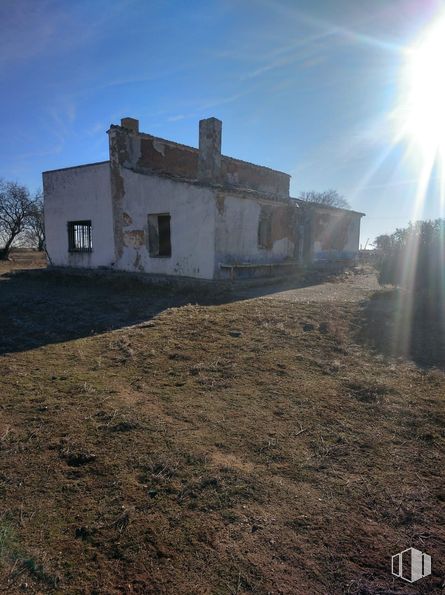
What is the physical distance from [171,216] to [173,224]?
29cm

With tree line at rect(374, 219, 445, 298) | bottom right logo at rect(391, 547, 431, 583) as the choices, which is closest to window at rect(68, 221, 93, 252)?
tree line at rect(374, 219, 445, 298)

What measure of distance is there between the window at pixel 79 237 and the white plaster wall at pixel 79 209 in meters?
0.20

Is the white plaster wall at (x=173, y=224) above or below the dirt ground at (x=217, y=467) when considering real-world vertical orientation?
above

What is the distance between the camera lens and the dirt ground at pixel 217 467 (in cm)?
216

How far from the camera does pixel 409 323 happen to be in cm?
797

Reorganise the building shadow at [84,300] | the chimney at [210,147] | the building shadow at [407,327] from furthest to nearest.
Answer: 1. the chimney at [210,147]
2. the building shadow at [84,300]
3. the building shadow at [407,327]

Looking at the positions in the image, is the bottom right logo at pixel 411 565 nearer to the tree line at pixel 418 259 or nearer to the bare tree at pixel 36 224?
the tree line at pixel 418 259

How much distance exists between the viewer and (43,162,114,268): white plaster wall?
15.0 m

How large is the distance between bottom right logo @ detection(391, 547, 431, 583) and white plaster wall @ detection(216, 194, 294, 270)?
10272 mm

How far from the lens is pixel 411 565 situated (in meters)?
2.22

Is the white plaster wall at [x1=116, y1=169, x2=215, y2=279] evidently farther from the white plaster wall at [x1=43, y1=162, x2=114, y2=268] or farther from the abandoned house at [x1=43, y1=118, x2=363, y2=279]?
the white plaster wall at [x1=43, y1=162, x2=114, y2=268]

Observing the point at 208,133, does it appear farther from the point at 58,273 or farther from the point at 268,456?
the point at 268,456

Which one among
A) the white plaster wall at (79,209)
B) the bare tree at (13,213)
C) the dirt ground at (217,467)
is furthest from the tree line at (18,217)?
the dirt ground at (217,467)

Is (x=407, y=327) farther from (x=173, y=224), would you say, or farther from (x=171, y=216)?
(x=171, y=216)
